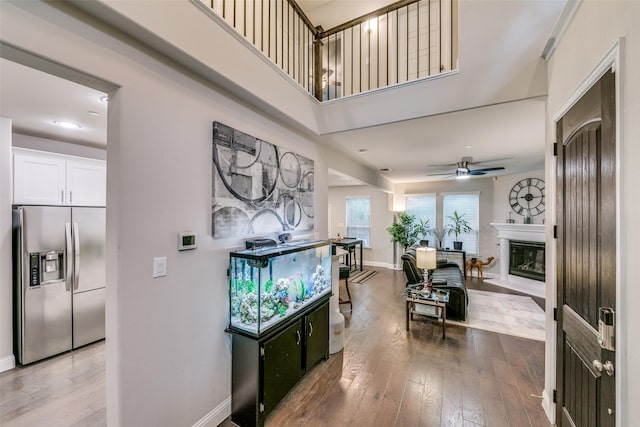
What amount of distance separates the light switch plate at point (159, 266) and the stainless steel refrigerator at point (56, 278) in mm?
2270

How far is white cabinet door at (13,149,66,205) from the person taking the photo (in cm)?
273

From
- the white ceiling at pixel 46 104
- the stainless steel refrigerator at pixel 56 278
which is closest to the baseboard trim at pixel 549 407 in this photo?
the white ceiling at pixel 46 104

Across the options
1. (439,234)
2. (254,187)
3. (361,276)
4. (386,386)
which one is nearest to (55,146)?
(254,187)

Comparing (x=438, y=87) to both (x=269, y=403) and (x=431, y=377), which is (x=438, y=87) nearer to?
(x=431, y=377)

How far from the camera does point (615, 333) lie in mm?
1058

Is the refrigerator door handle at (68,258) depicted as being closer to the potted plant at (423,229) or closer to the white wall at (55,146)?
the white wall at (55,146)

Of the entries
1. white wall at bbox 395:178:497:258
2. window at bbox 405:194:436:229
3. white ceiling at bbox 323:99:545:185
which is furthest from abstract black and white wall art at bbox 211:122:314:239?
white wall at bbox 395:178:497:258

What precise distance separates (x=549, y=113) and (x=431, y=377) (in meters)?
2.56

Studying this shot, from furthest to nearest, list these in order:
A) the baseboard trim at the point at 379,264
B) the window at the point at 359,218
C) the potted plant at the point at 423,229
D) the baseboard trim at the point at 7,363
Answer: the window at the point at 359,218 < the baseboard trim at the point at 379,264 < the potted plant at the point at 423,229 < the baseboard trim at the point at 7,363

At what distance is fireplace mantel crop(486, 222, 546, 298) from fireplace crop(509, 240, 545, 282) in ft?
0.27

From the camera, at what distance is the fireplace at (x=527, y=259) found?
5.40m

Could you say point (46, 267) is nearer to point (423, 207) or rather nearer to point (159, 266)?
point (159, 266)

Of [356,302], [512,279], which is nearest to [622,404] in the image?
[356,302]

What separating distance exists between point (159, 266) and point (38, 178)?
271cm
